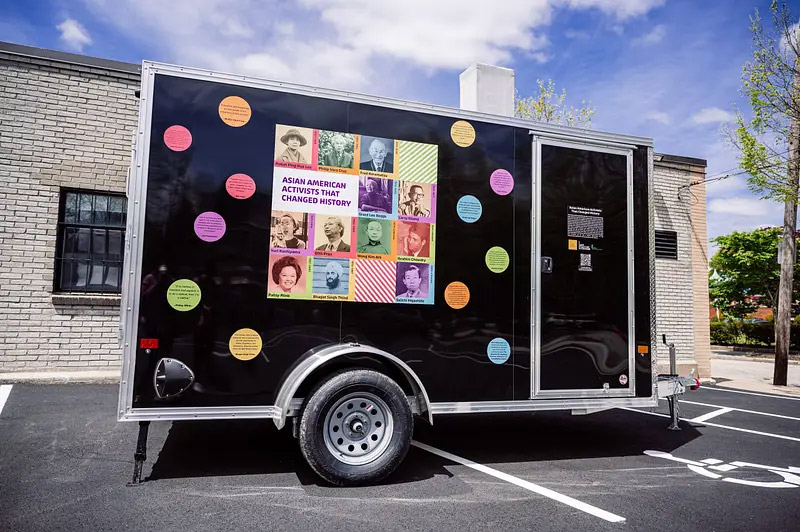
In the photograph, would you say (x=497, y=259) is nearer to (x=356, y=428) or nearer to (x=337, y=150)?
(x=337, y=150)

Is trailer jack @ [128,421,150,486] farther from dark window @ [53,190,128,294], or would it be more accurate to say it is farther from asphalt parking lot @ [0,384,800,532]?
dark window @ [53,190,128,294]

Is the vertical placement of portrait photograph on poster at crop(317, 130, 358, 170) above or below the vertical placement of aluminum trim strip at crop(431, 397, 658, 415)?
above

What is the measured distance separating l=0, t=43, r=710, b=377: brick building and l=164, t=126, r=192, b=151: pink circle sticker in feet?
17.0

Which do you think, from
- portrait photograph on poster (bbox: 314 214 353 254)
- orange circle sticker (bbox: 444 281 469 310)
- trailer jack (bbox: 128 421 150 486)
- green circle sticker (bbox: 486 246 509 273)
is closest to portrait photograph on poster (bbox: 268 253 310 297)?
portrait photograph on poster (bbox: 314 214 353 254)

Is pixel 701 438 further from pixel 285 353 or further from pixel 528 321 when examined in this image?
pixel 285 353

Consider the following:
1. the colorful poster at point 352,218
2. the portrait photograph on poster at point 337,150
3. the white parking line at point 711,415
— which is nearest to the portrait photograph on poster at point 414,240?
the colorful poster at point 352,218

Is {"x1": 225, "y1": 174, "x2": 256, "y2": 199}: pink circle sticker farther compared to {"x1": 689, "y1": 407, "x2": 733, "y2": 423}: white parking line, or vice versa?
{"x1": 689, "y1": 407, "x2": 733, "y2": 423}: white parking line

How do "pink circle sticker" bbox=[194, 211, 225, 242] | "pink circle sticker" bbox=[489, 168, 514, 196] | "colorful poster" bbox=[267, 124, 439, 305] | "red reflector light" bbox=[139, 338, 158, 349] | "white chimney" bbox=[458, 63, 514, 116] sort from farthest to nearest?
"white chimney" bbox=[458, 63, 514, 116]
"pink circle sticker" bbox=[489, 168, 514, 196]
"colorful poster" bbox=[267, 124, 439, 305]
"pink circle sticker" bbox=[194, 211, 225, 242]
"red reflector light" bbox=[139, 338, 158, 349]

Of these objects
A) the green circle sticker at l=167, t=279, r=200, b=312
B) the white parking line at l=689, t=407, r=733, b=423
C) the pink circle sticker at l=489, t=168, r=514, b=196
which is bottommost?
the white parking line at l=689, t=407, r=733, b=423

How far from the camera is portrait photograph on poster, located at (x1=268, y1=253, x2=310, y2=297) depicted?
439 centimetres

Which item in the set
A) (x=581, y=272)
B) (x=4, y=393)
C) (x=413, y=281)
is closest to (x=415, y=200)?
(x=413, y=281)

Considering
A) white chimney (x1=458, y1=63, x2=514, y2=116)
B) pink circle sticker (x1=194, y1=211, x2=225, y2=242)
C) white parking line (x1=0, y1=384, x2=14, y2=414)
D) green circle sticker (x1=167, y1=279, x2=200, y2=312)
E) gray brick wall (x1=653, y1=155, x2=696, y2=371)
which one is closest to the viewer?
green circle sticker (x1=167, y1=279, x2=200, y2=312)

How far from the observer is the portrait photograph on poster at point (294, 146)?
4492 millimetres

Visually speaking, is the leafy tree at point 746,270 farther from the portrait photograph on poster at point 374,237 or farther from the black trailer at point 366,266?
the portrait photograph on poster at point 374,237
